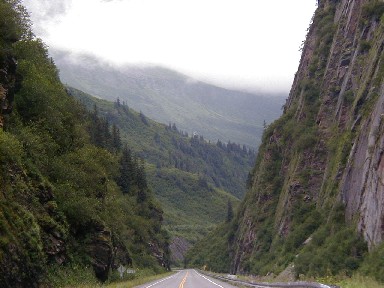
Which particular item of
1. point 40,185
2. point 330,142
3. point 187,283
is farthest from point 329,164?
point 40,185

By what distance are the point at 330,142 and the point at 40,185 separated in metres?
31.5

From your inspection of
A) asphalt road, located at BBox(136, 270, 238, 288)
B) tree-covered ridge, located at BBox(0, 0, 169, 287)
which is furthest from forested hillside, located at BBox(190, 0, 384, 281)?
tree-covered ridge, located at BBox(0, 0, 169, 287)

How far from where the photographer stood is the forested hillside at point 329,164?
30297 millimetres

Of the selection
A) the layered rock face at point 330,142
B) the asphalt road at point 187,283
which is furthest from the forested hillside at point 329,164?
the asphalt road at point 187,283

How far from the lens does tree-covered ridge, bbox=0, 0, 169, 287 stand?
58.7 feet

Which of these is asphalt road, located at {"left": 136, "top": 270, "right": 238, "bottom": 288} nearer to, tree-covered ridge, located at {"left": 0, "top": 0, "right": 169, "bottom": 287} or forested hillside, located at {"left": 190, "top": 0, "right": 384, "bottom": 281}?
tree-covered ridge, located at {"left": 0, "top": 0, "right": 169, "bottom": 287}

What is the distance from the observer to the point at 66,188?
28.5 m

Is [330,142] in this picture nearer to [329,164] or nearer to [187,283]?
[329,164]

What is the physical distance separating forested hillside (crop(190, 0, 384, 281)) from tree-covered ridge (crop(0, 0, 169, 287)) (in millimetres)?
13349

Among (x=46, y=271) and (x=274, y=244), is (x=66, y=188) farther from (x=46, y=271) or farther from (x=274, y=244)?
(x=274, y=244)

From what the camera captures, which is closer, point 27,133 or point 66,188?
point 27,133

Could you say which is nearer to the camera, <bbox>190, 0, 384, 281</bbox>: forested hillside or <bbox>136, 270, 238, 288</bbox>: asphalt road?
<bbox>190, 0, 384, 281</bbox>: forested hillside

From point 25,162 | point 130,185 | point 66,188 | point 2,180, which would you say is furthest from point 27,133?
point 130,185

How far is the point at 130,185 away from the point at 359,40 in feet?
165
